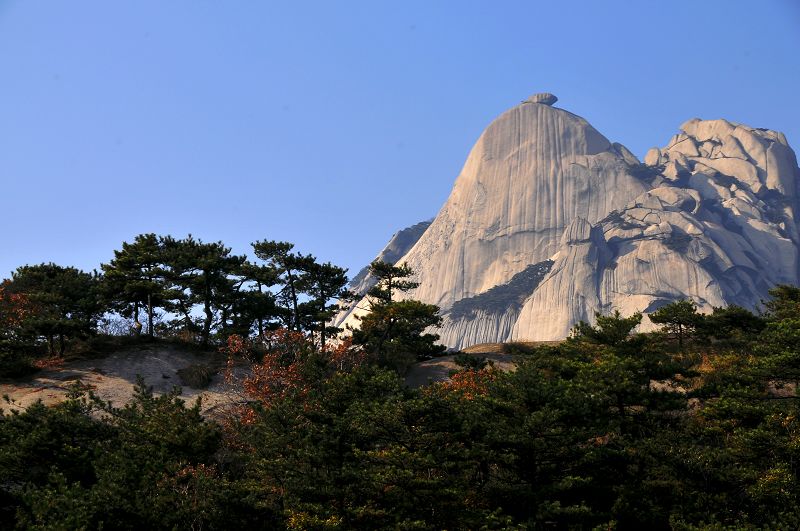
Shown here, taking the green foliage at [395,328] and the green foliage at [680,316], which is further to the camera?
the green foliage at [680,316]

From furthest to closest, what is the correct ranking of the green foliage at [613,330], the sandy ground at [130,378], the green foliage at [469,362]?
the green foliage at [469,362] → the sandy ground at [130,378] → the green foliage at [613,330]

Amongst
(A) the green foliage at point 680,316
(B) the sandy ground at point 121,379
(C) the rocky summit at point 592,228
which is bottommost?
(B) the sandy ground at point 121,379

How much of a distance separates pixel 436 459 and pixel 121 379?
2366cm

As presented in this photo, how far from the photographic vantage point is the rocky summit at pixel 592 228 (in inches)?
5512

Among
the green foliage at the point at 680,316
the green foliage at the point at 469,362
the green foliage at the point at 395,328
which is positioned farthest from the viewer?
the green foliage at the point at 680,316

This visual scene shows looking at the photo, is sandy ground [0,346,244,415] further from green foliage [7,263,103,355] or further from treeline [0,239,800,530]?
treeline [0,239,800,530]

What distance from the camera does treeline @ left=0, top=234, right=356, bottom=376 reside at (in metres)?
43.0

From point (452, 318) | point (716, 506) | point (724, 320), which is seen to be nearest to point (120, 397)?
point (716, 506)

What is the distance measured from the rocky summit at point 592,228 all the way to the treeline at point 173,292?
291ft

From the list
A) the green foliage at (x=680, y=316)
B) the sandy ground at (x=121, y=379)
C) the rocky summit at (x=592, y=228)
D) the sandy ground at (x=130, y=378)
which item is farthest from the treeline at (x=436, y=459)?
the rocky summit at (x=592, y=228)

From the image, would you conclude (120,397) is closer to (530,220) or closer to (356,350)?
(356,350)

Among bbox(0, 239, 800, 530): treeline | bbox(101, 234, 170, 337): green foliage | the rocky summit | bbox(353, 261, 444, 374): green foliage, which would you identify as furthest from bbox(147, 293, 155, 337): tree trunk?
the rocky summit

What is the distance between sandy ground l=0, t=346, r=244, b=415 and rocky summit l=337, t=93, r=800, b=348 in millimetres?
96675

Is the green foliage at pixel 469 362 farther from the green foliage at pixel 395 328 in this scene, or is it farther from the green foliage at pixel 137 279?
the green foliage at pixel 137 279
